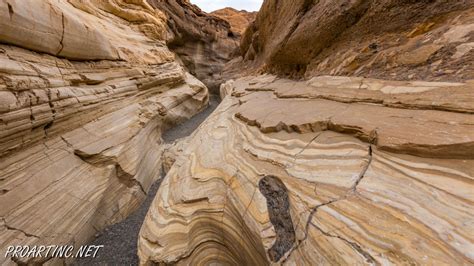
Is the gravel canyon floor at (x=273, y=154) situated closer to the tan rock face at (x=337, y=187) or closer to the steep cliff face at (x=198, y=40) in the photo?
the tan rock face at (x=337, y=187)

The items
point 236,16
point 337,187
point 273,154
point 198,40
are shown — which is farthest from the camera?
point 236,16

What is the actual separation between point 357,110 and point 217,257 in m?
2.57

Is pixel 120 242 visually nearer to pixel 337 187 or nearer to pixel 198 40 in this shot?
pixel 337 187

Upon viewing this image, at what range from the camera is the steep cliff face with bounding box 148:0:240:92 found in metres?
14.9

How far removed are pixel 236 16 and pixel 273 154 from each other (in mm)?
32988

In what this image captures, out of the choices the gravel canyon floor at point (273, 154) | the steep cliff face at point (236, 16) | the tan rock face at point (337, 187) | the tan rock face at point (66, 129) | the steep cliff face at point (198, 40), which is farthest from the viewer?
the steep cliff face at point (236, 16)

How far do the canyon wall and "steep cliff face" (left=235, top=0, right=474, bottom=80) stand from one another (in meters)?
0.02

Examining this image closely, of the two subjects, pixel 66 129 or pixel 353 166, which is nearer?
pixel 353 166

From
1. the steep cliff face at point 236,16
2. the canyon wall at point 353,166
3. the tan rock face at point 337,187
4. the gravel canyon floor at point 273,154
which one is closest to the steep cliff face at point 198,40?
the steep cliff face at point 236,16

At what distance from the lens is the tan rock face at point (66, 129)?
2.85 m

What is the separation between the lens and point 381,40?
12.3 ft

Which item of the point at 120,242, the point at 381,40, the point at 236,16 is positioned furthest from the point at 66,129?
the point at 236,16

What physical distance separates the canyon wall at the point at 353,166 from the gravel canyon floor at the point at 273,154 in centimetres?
1

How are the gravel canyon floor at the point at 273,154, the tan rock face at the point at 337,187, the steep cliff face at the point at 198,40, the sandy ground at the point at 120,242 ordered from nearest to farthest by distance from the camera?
the tan rock face at the point at 337,187, the gravel canyon floor at the point at 273,154, the sandy ground at the point at 120,242, the steep cliff face at the point at 198,40
